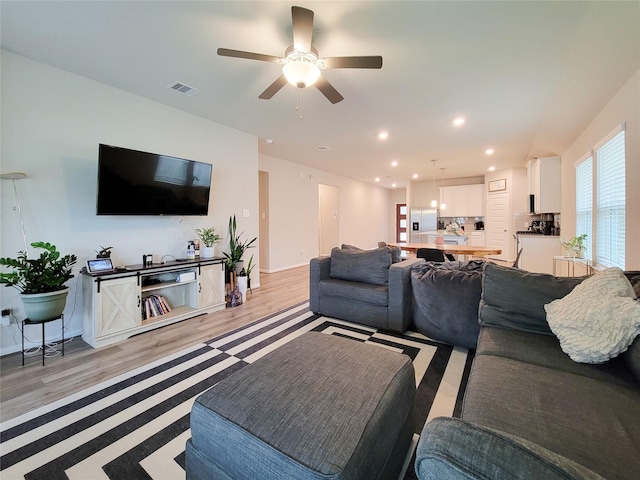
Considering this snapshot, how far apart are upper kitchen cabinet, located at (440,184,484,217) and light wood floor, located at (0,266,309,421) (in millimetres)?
7158

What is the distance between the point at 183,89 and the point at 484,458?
3.76m

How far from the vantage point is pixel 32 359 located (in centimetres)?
235

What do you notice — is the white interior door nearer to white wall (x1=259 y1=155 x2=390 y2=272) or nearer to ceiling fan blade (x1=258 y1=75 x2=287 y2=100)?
white wall (x1=259 y1=155 x2=390 y2=272)

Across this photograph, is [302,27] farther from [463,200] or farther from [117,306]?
[463,200]

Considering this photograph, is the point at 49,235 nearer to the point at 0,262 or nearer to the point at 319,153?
the point at 0,262

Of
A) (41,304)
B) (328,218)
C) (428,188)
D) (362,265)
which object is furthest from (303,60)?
(428,188)

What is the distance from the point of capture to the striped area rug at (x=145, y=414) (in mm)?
1324

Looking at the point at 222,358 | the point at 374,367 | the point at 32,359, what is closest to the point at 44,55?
the point at 32,359

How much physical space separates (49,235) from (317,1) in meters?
3.12

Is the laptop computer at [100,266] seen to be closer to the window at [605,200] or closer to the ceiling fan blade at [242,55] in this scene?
the ceiling fan blade at [242,55]

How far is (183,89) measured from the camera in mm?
3057

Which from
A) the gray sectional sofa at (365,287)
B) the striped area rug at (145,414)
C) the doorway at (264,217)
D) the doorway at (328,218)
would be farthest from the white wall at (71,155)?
the doorway at (328,218)

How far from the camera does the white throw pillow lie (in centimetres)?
127

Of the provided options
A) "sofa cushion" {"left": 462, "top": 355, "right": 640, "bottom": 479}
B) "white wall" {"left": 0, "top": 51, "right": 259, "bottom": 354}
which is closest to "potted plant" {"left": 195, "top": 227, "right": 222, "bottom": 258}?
"white wall" {"left": 0, "top": 51, "right": 259, "bottom": 354}
